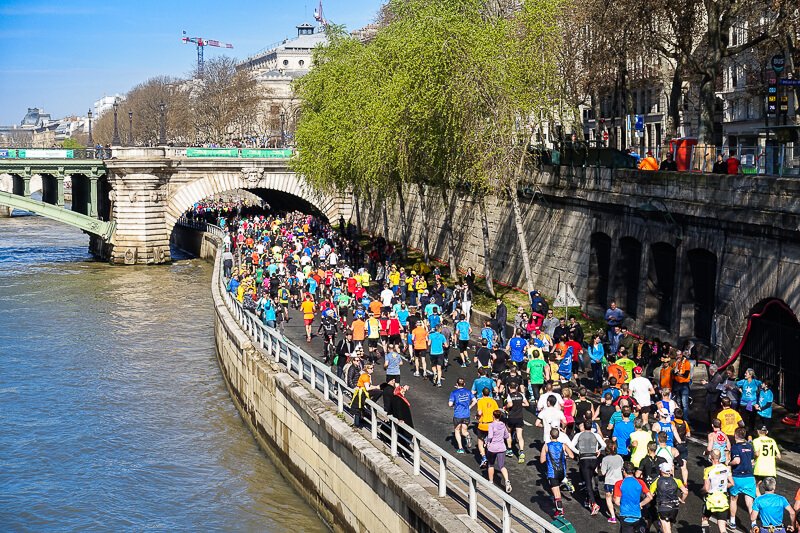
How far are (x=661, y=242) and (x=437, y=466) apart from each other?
14039 millimetres

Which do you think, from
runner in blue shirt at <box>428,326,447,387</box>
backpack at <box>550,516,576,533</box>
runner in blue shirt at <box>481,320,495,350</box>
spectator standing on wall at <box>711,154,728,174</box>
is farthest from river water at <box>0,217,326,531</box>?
spectator standing on wall at <box>711,154,728,174</box>

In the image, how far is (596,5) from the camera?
39.7 meters

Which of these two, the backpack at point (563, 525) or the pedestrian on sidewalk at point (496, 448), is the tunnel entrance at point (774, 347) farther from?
the backpack at point (563, 525)

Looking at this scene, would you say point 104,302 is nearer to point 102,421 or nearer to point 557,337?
point 102,421

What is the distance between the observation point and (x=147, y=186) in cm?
6819

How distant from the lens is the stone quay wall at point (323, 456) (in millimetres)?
16219

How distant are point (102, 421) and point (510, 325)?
11.9m

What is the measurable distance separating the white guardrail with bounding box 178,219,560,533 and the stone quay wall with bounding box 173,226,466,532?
10.3 inches

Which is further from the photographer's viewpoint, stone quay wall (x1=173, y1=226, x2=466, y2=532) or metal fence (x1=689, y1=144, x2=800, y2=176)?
metal fence (x1=689, y1=144, x2=800, y2=176)

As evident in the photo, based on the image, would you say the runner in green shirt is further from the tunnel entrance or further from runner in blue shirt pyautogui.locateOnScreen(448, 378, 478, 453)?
the tunnel entrance

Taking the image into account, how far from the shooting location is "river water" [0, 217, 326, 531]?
23.4m

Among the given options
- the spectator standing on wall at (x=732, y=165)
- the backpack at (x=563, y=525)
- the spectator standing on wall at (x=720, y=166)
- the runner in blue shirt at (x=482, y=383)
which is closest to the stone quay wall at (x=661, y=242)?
the spectator standing on wall at (x=720, y=166)

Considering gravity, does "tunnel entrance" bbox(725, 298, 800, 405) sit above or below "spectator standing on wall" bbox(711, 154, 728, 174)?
below

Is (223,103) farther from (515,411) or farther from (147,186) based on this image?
(515,411)
